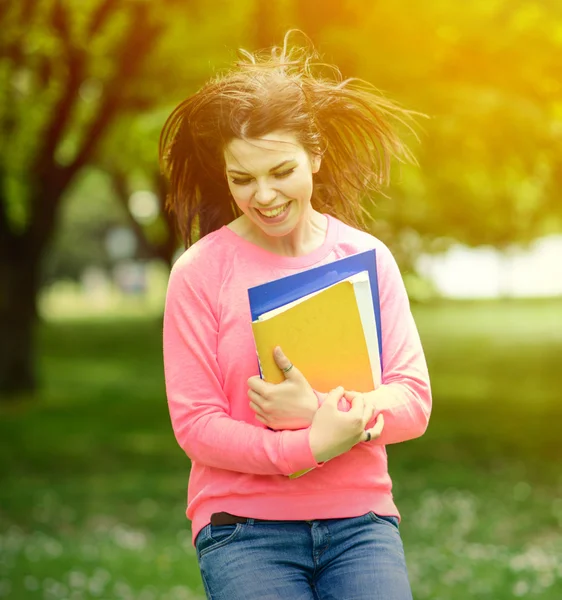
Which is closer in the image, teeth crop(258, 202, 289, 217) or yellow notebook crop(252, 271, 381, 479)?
yellow notebook crop(252, 271, 381, 479)

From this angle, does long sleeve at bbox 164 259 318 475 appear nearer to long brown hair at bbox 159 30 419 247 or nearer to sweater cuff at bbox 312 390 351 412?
sweater cuff at bbox 312 390 351 412

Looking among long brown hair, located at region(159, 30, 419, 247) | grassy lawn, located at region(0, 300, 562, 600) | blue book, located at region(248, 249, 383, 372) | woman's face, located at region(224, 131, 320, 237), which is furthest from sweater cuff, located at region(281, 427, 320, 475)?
grassy lawn, located at region(0, 300, 562, 600)

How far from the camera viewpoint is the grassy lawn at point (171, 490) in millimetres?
7363

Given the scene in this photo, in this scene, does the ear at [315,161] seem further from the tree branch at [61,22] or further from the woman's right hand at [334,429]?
the tree branch at [61,22]

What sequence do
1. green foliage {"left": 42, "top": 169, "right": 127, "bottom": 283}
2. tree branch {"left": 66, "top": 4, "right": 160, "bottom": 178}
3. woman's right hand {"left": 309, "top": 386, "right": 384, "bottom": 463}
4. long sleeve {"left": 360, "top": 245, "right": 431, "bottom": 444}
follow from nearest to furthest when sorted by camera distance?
woman's right hand {"left": 309, "top": 386, "right": 384, "bottom": 463} → long sleeve {"left": 360, "top": 245, "right": 431, "bottom": 444} → tree branch {"left": 66, "top": 4, "right": 160, "bottom": 178} → green foliage {"left": 42, "top": 169, "right": 127, "bottom": 283}

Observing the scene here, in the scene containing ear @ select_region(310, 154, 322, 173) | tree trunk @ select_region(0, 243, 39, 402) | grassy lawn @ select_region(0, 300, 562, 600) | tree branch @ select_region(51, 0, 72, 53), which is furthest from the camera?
tree trunk @ select_region(0, 243, 39, 402)

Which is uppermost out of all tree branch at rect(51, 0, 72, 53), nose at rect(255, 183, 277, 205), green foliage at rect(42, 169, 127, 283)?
green foliage at rect(42, 169, 127, 283)

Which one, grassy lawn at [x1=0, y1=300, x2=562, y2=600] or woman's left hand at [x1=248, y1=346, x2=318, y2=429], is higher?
grassy lawn at [x1=0, y1=300, x2=562, y2=600]

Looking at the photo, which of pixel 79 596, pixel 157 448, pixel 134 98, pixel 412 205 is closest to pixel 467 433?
pixel 412 205

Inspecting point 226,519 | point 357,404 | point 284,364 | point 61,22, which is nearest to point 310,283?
point 284,364

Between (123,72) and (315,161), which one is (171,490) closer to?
(123,72)

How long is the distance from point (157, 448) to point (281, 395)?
12.3 meters

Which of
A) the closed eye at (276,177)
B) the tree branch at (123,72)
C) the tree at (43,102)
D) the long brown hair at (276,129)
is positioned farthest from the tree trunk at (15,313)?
the closed eye at (276,177)

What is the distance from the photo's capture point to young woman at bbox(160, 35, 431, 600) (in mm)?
2385
